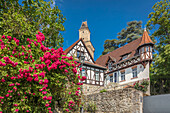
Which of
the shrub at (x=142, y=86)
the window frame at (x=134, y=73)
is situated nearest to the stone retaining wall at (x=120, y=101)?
the shrub at (x=142, y=86)

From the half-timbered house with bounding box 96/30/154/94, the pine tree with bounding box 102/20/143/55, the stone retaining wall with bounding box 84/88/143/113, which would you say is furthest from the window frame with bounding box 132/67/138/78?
the pine tree with bounding box 102/20/143/55

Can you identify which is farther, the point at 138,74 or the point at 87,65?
the point at 87,65

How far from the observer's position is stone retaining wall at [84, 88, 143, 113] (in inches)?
424

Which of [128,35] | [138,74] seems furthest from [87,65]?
[128,35]

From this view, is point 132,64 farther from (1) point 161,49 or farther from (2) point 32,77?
(2) point 32,77

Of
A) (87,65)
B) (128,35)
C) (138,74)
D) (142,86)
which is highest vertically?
(128,35)

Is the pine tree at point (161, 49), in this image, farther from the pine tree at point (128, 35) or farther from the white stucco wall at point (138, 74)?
the pine tree at point (128, 35)

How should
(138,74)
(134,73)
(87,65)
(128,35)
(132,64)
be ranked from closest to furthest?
(138,74) < (87,65) < (134,73) < (132,64) < (128,35)

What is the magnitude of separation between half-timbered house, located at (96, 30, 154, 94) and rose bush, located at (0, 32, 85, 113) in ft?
45.8

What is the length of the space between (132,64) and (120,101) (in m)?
9.92

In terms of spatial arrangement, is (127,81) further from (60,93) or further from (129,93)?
(60,93)

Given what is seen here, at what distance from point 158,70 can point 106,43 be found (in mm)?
20413

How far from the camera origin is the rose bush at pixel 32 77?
562 centimetres

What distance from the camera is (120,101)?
11688mm
